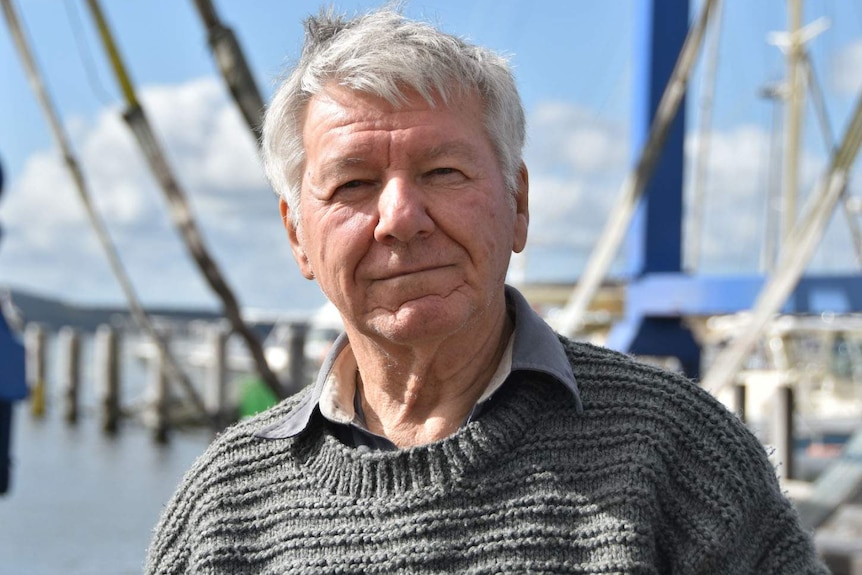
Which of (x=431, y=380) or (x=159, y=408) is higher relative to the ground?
(x=431, y=380)

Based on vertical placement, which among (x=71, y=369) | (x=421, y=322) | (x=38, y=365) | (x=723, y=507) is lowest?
(x=38, y=365)

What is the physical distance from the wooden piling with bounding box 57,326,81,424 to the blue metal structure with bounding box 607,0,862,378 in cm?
2160

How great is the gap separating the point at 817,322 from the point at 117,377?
14.2m

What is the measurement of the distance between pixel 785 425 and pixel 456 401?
4.80 metres

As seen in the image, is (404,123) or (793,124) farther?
(793,124)

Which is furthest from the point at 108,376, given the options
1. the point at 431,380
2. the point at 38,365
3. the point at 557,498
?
the point at 557,498

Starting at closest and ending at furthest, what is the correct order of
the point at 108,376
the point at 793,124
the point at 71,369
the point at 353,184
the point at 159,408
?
the point at 353,184, the point at 793,124, the point at 159,408, the point at 108,376, the point at 71,369

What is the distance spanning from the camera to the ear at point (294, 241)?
2020 mm

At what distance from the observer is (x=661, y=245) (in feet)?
19.4

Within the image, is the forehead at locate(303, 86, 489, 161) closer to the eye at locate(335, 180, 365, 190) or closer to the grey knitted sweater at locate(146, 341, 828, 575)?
the eye at locate(335, 180, 365, 190)

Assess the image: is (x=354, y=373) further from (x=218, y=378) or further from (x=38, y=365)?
(x=38, y=365)

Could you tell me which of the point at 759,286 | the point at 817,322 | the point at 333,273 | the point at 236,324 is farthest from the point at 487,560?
the point at 817,322

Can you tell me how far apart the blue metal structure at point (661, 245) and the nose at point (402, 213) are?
12.5ft

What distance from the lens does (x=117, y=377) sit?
23.9 m
